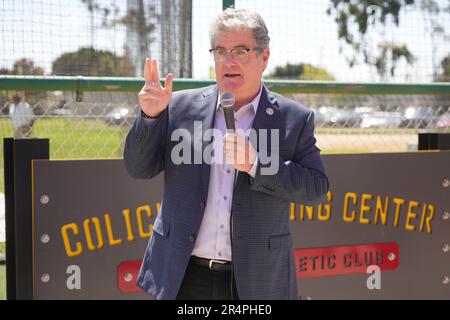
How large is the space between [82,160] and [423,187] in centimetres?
222

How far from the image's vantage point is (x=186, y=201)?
2496mm

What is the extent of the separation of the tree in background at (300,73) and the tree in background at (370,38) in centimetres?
26

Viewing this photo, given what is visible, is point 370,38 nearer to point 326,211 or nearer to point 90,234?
point 326,211

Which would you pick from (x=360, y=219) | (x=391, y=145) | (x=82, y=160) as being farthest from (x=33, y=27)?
(x=391, y=145)

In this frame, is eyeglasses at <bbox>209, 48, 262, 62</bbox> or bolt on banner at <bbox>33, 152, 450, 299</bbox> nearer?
eyeglasses at <bbox>209, 48, 262, 62</bbox>

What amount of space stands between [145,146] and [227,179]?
0.33m

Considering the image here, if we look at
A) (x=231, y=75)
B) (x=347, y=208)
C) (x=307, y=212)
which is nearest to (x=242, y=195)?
(x=231, y=75)

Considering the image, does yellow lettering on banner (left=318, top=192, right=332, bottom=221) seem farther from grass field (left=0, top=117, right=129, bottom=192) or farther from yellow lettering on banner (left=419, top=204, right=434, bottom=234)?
grass field (left=0, top=117, right=129, bottom=192)

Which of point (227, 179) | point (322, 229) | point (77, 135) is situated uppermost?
point (77, 135)

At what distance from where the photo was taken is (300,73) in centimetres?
443

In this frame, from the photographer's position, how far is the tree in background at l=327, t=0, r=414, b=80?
4746 millimetres

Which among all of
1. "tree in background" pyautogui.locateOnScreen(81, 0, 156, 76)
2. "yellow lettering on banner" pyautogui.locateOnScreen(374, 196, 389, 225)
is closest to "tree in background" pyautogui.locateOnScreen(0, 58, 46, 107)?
"tree in background" pyautogui.locateOnScreen(81, 0, 156, 76)

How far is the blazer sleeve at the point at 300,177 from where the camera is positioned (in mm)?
2371

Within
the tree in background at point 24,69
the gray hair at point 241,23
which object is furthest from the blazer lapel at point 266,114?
the tree in background at point 24,69
